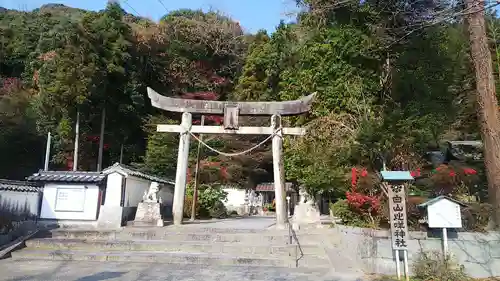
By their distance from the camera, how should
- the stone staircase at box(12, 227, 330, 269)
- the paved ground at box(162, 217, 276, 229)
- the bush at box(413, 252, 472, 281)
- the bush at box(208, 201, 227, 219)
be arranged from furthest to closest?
the bush at box(208, 201, 227, 219) < the paved ground at box(162, 217, 276, 229) < the stone staircase at box(12, 227, 330, 269) < the bush at box(413, 252, 472, 281)

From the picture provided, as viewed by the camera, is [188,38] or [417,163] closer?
[417,163]

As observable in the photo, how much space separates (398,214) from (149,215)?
27.8 feet

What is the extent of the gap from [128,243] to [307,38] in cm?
1190

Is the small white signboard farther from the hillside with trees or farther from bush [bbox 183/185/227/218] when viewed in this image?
bush [bbox 183/185/227/218]

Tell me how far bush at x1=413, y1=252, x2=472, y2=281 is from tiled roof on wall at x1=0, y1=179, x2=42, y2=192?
447 inches

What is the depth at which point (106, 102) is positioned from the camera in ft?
81.0

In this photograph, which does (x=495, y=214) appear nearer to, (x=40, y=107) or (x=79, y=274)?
(x=79, y=274)

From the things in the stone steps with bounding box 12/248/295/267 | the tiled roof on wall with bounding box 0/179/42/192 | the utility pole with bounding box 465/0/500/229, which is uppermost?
the utility pole with bounding box 465/0/500/229

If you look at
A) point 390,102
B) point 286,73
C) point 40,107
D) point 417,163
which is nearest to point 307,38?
point 286,73

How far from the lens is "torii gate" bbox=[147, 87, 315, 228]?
44.3ft

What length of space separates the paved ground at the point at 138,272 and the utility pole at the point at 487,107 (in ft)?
11.2

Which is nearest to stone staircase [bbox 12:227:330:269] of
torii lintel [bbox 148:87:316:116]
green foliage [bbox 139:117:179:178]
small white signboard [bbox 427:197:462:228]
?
small white signboard [bbox 427:197:462:228]

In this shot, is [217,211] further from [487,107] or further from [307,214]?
[487,107]

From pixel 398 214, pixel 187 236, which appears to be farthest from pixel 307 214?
pixel 398 214
